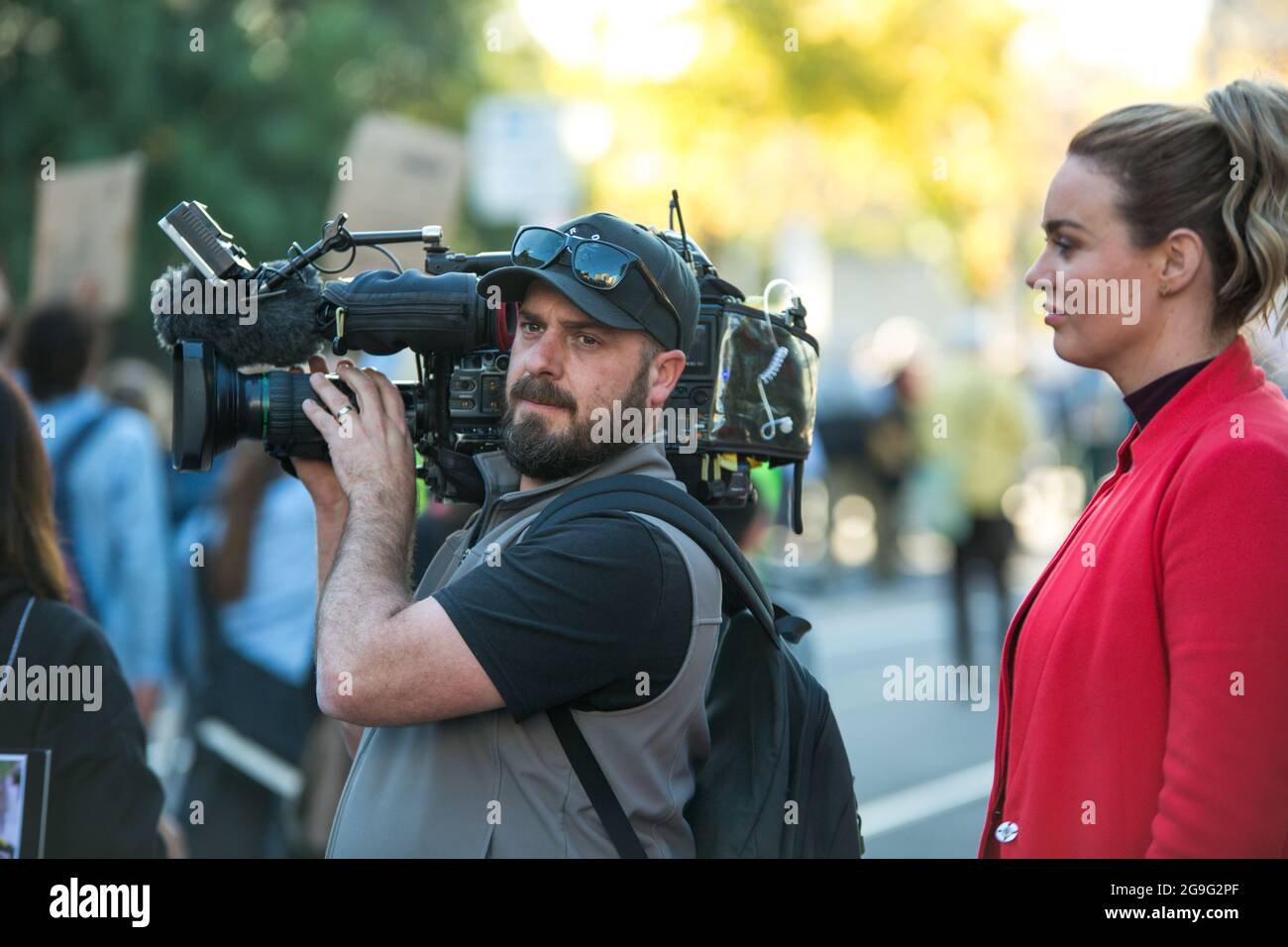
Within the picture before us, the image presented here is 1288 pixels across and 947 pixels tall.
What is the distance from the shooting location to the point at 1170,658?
93.2 inches

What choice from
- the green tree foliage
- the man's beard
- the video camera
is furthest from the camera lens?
the green tree foliage

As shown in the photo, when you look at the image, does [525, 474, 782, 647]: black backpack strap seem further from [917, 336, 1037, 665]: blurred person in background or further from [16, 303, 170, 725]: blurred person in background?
[917, 336, 1037, 665]: blurred person in background

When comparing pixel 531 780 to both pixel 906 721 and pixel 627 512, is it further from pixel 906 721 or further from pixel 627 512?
pixel 906 721

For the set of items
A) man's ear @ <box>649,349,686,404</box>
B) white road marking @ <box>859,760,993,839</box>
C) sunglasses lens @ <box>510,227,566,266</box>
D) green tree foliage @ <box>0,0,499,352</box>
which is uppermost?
green tree foliage @ <box>0,0,499,352</box>

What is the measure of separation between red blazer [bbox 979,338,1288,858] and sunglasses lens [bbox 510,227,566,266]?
99cm

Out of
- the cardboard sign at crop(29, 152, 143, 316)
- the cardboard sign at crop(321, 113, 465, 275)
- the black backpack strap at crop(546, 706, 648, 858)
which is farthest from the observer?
the cardboard sign at crop(29, 152, 143, 316)

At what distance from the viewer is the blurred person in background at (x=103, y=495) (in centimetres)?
587

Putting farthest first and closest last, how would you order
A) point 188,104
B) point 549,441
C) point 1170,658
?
point 188,104 → point 549,441 → point 1170,658

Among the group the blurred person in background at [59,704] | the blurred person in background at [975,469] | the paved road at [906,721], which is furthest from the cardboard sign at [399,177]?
the blurred person in background at [975,469]

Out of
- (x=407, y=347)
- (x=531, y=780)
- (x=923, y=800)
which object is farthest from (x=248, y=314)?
(x=923, y=800)

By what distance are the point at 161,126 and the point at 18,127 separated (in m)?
1.38

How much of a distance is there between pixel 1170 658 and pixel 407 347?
4.41 ft

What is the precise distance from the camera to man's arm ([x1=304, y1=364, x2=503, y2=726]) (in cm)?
248
